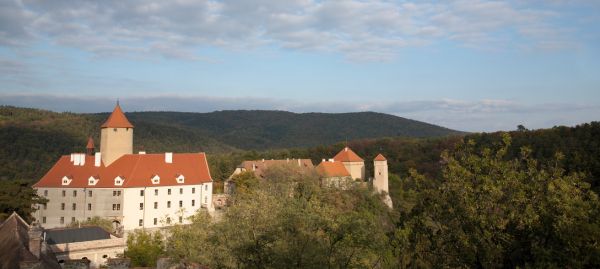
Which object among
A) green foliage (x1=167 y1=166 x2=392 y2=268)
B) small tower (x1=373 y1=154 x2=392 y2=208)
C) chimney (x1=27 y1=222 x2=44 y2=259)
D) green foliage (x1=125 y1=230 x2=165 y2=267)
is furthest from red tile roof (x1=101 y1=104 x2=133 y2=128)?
chimney (x1=27 y1=222 x2=44 y2=259)

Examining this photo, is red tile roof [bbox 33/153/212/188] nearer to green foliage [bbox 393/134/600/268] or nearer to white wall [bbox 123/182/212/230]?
white wall [bbox 123/182/212/230]

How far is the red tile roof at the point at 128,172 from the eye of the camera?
49.7 meters

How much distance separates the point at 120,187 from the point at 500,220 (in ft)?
140

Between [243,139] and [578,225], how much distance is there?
174 metres

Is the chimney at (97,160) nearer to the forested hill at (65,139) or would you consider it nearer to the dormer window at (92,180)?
the dormer window at (92,180)

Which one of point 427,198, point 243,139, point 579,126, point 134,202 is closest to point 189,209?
point 134,202

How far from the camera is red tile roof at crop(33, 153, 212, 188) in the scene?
49.7 metres

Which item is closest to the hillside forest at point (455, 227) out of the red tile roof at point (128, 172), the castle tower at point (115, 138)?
the red tile roof at point (128, 172)

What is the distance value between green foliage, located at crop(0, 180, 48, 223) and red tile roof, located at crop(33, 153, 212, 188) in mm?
7778

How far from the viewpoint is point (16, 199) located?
3928 cm

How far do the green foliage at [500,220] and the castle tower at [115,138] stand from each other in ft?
145

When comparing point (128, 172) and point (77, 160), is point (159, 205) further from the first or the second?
point (77, 160)

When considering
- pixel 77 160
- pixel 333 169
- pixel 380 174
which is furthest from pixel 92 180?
pixel 380 174

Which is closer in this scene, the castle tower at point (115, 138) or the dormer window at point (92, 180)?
the dormer window at point (92, 180)
